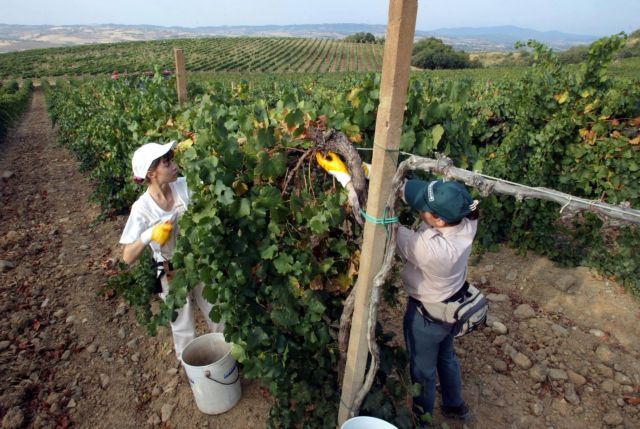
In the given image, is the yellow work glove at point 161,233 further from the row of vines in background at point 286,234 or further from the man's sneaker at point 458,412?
the man's sneaker at point 458,412

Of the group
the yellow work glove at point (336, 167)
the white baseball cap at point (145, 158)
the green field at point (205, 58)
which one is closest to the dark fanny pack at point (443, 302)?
the yellow work glove at point (336, 167)

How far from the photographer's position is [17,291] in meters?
4.59

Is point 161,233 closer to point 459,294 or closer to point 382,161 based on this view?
point 382,161

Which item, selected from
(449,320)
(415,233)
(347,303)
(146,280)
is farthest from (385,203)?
(146,280)

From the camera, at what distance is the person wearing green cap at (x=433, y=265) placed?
203 centimetres

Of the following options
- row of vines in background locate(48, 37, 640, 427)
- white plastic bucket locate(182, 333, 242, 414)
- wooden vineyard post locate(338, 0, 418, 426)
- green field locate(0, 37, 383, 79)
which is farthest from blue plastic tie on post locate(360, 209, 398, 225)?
green field locate(0, 37, 383, 79)

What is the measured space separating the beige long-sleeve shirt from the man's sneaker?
3.69 ft

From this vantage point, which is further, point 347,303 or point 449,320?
point 449,320

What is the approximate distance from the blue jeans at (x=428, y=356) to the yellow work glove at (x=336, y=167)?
959 mm

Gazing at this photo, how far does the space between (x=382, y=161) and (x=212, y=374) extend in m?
1.98

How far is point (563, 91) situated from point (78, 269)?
6.26 metres

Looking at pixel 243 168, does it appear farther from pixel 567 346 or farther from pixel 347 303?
pixel 567 346

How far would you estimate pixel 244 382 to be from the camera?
3252 mm

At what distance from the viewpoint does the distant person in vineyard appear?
2.72 meters
